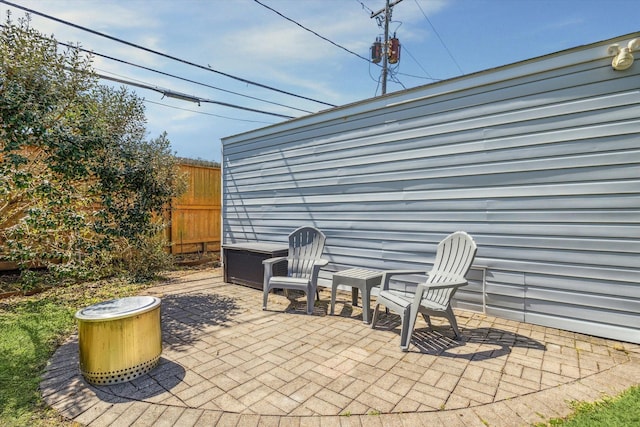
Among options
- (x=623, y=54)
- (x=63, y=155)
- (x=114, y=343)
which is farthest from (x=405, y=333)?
(x=63, y=155)

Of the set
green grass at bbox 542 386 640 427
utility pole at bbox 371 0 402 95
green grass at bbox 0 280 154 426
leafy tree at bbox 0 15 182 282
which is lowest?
green grass at bbox 0 280 154 426

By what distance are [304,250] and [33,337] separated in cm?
291

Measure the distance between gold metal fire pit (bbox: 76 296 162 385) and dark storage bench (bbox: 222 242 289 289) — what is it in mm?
2378

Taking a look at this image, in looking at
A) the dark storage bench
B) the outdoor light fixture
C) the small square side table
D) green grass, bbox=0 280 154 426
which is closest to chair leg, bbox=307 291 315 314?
the small square side table

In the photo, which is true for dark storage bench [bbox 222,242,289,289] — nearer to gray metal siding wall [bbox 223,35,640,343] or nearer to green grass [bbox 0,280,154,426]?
gray metal siding wall [bbox 223,35,640,343]

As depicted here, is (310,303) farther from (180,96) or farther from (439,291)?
(180,96)

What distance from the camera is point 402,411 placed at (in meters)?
1.86

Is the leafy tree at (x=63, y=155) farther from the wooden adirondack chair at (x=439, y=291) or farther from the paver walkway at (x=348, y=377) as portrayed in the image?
the wooden adirondack chair at (x=439, y=291)

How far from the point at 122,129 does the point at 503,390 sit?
5781 mm

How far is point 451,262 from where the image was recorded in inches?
127

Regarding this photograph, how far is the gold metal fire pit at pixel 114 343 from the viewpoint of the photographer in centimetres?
210

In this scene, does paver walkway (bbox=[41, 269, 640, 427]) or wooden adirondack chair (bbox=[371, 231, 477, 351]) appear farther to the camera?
wooden adirondack chair (bbox=[371, 231, 477, 351])

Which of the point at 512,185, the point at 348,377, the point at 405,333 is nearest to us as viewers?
the point at 348,377

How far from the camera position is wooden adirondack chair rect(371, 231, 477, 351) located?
8.98ft
